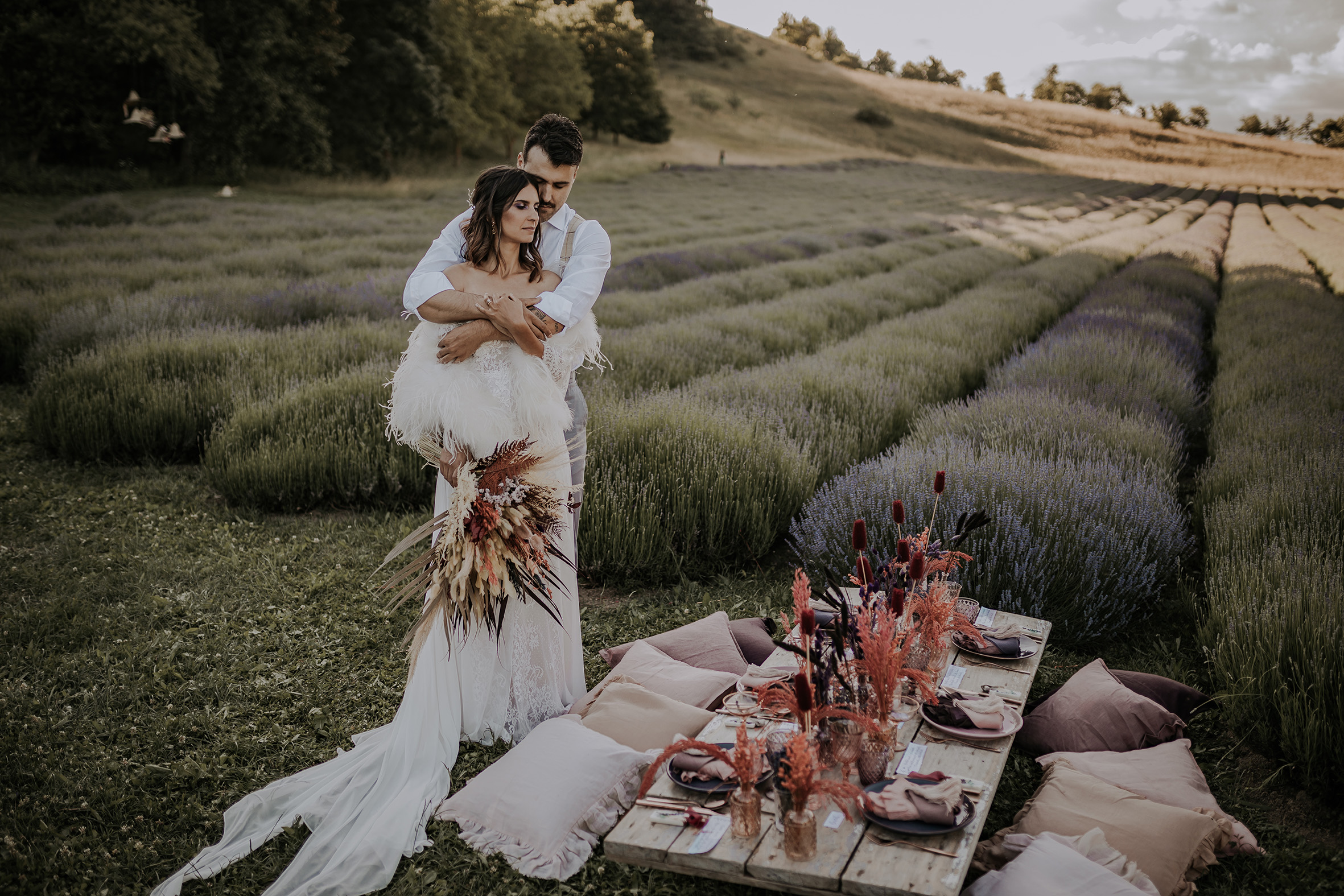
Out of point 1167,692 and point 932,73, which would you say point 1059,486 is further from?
point 932,73

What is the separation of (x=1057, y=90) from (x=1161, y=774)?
7143 cm

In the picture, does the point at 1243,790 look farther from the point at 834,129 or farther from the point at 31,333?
the point at 834,129

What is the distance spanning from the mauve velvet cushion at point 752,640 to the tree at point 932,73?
78.4m

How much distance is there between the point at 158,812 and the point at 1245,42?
601 inches

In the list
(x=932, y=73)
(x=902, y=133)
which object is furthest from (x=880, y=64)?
(x=902, y=133)

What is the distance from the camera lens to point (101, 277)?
930cm

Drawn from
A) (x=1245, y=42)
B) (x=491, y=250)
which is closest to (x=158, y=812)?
(x=491, y=250)

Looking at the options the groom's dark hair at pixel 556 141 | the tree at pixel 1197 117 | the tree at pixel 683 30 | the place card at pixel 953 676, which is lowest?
the place card at pixel 953 676

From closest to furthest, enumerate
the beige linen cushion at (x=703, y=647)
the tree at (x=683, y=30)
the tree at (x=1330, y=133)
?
the beige linen cushion at (x=703, y=647)
the tree at (x=1330, y=133)
the tree at (x=683, y=30)

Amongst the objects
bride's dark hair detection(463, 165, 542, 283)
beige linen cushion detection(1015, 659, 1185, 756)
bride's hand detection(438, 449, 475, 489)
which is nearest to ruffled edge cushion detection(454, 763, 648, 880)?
bride's hand detection(438, 449, 475, 489)

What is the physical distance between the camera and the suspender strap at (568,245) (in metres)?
2.83

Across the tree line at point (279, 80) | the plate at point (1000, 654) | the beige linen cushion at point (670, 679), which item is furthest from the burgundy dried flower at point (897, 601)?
the tree line at point (279, 80)

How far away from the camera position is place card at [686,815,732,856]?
182 cm

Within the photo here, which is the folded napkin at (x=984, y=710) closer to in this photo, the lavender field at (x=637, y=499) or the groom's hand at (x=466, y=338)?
the lavender field at (x=637, y=499)
